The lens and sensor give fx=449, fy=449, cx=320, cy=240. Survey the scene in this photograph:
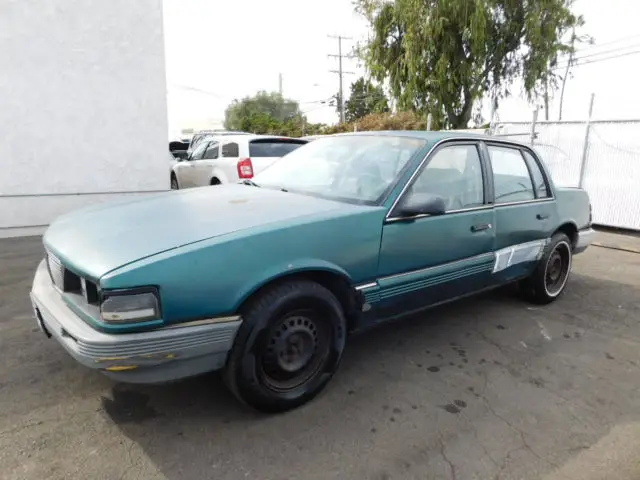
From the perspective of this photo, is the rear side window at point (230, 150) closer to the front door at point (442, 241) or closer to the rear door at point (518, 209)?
the rear door at point (518, 209)

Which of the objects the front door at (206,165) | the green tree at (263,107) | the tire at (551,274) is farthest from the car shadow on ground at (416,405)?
the green tree at (263,107)

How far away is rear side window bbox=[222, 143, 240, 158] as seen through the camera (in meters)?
8.05

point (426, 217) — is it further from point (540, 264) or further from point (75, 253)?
point (75, 253)

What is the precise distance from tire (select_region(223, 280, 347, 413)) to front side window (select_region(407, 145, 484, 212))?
1.00 meters

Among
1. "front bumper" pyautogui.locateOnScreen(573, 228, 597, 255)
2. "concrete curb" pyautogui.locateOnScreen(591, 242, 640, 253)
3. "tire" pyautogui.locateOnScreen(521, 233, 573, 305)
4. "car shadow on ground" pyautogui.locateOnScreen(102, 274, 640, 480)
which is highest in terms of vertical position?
"front bumper" pyautogui.locateOnScreen(573, 228, 597, 255)

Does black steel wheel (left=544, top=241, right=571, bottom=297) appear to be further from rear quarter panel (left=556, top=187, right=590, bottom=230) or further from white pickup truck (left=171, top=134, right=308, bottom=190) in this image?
white pickup truck (left=171, top=134, right=308, bottom=190)

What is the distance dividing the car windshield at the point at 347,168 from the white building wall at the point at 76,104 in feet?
13.6

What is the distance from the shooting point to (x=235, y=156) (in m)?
8.04

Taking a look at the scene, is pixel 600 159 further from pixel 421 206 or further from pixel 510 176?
pixel 421 206

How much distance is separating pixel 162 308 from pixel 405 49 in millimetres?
14098

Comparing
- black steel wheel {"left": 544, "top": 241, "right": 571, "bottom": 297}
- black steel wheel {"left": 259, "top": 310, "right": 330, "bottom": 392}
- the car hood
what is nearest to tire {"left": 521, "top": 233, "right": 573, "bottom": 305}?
black steel wheel {"left": 544, "top": 241, "right": 571, "bottom": 297}

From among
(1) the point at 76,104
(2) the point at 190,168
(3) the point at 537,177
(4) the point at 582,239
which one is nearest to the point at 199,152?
(2) the point at 190,168

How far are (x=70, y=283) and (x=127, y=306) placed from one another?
1.83 feet

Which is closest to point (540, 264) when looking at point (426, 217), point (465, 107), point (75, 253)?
point (426, 217)
